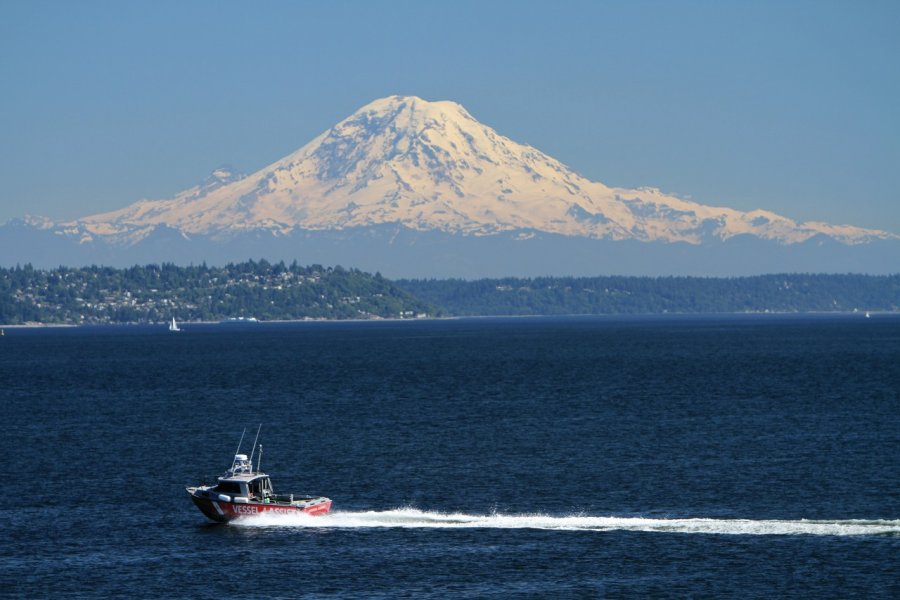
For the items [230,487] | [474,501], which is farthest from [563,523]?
[230,487]

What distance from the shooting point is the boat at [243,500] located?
83500 mm

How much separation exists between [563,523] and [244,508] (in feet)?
62.9

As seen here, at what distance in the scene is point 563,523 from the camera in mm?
80500

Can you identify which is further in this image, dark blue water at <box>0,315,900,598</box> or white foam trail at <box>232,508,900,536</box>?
white foam trail at <box>232,508,900,536</box>

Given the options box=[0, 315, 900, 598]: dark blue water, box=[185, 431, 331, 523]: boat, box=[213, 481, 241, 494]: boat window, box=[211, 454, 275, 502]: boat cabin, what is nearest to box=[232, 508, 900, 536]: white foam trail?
box=[0, 315, 900, 598]: dark blue water

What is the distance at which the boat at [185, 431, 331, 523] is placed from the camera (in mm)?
83500

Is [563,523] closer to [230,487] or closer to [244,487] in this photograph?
[244,487]

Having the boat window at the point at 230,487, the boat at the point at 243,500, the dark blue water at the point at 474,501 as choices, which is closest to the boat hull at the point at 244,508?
the boat at the point at 243,500

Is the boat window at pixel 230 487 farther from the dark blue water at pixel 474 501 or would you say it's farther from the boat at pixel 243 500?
the dark blue water at pixel 474 501

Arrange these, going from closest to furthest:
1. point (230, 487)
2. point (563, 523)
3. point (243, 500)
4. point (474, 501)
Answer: point (563, 523) → point (243, 500) → point (230, 487) → point (474, 501)

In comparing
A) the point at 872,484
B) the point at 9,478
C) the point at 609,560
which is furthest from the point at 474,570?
the point at 9,478

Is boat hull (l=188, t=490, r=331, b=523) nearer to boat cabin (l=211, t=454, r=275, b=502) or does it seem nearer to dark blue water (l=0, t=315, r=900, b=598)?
boat cabin (l=211, t=454, r=275, b=502)

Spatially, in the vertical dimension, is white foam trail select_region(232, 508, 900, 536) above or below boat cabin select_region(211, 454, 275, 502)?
below

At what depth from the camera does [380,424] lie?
13575 centimetres
